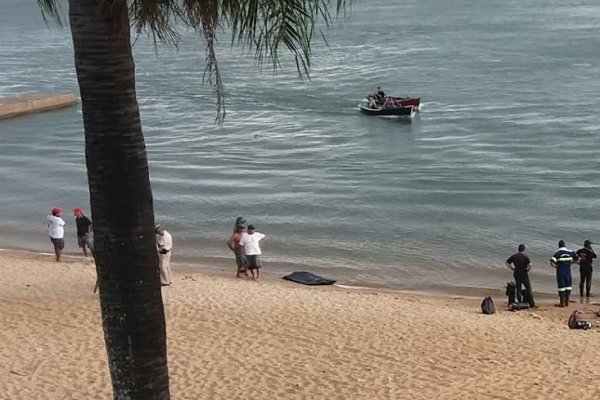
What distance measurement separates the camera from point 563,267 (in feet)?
57.5

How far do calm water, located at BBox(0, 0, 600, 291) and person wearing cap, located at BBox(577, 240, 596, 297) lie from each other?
195cm

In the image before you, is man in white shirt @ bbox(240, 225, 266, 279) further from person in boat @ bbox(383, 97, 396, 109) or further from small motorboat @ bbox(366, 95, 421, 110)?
person in boat @ bbox(383, 97, 396, 109)

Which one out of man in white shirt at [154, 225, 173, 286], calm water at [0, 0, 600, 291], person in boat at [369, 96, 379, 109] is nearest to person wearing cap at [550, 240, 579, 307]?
calm water at [0, 0, 600, 291]

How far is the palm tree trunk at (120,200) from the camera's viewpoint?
5.09 m

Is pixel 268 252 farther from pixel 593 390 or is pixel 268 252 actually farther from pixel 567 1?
pixel 567 1

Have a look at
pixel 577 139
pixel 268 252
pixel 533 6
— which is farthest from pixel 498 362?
pixel 533 6

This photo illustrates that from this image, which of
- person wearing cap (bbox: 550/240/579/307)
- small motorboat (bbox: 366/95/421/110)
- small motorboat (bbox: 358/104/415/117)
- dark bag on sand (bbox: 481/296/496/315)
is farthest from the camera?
small motorboat (bbox: 366/95/421/110)

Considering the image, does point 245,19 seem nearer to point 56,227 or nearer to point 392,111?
point 56,227

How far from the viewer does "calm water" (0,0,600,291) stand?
83.5 feet

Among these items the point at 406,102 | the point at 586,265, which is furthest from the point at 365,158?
the point at 586,265

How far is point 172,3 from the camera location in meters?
5.45

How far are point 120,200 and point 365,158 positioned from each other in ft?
107

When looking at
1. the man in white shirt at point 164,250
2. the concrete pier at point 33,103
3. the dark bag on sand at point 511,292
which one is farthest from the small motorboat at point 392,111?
the man in white shirt at point 164,250

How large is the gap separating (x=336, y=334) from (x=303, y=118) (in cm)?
3301
